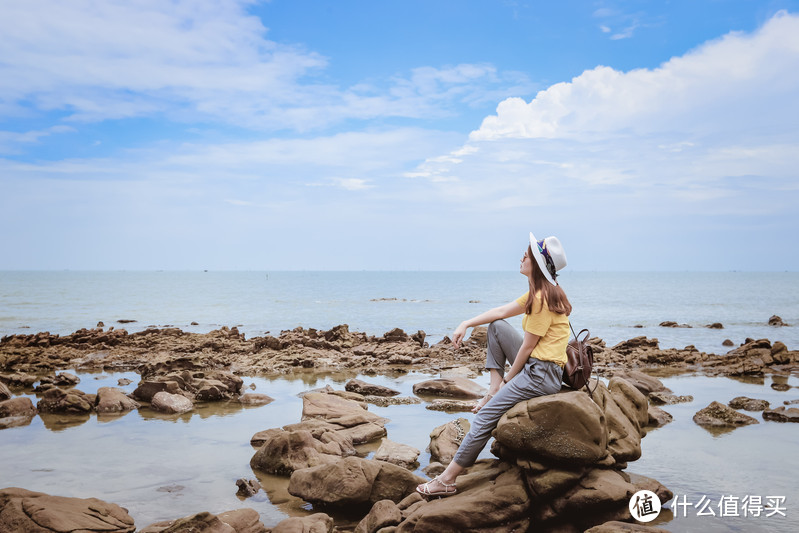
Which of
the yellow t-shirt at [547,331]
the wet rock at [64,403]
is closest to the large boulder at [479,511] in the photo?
the yellow t-shirt at [547,331]

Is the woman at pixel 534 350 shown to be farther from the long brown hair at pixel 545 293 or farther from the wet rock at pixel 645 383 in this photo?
the wet rock at pixel 645 383

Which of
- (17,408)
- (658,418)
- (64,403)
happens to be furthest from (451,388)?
(17,408)

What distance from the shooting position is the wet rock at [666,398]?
12.6 meters

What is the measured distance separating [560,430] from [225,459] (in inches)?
194

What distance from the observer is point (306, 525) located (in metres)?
5.79

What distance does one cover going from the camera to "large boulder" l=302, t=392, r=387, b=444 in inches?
382

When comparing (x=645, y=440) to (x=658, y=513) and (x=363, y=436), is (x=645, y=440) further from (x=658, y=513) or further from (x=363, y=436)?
(x=363, y=436)

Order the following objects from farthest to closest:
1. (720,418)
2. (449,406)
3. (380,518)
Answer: (449,406)
(720,418)
(380,518)

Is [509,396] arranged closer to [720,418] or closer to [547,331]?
[547,331]

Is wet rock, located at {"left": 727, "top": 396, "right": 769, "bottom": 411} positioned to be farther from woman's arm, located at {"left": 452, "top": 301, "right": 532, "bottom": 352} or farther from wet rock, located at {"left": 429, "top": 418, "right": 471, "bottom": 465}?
woman's arm, located at {"left": 452, "top": 301, "right": 532, "bottom": 352}


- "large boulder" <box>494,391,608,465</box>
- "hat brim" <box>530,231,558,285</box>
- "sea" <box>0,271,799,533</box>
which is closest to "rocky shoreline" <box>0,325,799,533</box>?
"large boulder" <box>494,391,608,465</box>

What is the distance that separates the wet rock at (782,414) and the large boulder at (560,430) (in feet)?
22.4

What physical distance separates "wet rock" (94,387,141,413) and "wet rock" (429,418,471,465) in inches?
251

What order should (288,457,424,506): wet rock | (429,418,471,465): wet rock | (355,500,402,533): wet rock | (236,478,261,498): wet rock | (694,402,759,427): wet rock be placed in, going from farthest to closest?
1. (694,402,759,427): wet rock
2. (429,418,471,465): wet rock
3. (236,478,261,498): wet rock
4. (288,457,424,506): wet rock
5. (355,500,402,533): wet rock
